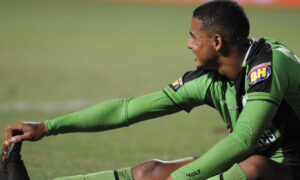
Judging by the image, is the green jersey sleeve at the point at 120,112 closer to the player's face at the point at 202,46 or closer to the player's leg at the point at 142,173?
the player's leg at the point at 142,173

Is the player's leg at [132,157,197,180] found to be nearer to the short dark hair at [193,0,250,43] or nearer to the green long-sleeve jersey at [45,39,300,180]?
the green long-sleeve jersey at [45,39,300,180]

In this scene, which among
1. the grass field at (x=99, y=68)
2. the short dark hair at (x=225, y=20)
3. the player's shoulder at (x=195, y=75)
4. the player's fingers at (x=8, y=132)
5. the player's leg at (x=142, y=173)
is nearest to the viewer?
the short dark hair at (x=225, y=20)

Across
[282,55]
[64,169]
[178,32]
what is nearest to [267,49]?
[282,55]

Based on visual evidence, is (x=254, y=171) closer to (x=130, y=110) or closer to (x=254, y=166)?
(x=254, y=166)

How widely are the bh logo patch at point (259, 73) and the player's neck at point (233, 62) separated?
194 millimetres

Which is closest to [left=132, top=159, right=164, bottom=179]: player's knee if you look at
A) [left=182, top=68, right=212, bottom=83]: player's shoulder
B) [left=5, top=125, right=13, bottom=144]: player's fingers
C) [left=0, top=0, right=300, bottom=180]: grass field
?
[left=182, top=68, right=212, bottom=83]: player's shoulder

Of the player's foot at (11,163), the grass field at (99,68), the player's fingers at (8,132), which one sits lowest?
the grass field at (99,68)

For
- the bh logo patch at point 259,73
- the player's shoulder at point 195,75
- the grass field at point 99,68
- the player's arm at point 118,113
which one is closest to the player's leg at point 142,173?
the player's arm at point 118,113

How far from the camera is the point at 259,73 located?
10.9 ft

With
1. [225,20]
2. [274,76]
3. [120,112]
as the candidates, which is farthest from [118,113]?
[274,76]

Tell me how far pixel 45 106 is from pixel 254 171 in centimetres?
685

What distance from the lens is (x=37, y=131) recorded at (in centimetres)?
356

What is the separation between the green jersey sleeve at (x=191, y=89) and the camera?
12.8 feet

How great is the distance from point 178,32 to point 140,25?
2.15 metres
